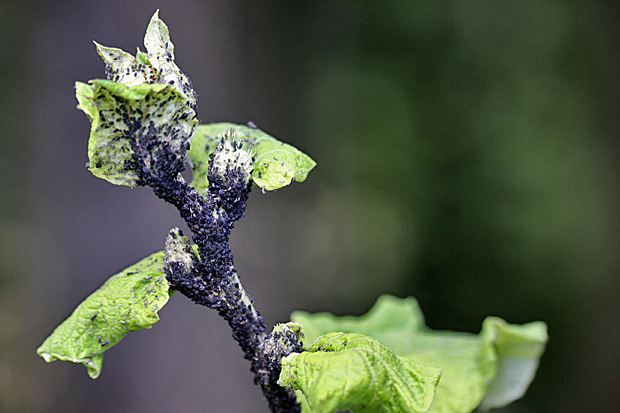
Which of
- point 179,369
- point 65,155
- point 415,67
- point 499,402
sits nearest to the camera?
A: point 499,402

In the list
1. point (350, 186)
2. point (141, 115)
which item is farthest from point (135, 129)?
point (350, 186)

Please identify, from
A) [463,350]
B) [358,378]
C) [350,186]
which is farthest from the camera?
[350,186]

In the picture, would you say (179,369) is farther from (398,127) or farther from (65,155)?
(398,127)

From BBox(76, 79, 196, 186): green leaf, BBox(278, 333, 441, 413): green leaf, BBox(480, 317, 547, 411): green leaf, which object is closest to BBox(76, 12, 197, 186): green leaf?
BBox(76, 79, 196, 186): green leaf

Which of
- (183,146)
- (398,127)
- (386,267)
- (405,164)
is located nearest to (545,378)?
(386,267)

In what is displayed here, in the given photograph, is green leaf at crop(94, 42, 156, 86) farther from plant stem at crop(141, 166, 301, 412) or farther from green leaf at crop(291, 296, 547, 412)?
green leaf at crop(291, 296, 547, 412)

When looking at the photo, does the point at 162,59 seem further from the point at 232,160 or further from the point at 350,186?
the point at 350,186

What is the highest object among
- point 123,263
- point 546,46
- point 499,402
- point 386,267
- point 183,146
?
point 546,46
